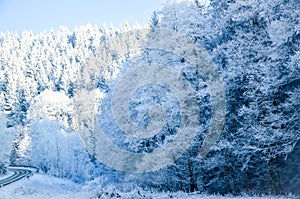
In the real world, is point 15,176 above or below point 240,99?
below

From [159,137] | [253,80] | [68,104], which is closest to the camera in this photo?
[253,80]

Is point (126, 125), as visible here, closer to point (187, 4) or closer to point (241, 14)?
point (187, 4)

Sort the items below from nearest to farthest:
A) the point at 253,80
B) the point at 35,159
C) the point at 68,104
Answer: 1. the point at 253,80
2. the point at 35,159
3. the point at 68,104

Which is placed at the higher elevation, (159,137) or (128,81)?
(128,81)

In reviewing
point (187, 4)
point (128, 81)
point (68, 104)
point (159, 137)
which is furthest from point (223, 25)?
point (68, 104)

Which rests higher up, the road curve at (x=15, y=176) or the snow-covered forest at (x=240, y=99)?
the snow-covered forest at (x=240, y=99)

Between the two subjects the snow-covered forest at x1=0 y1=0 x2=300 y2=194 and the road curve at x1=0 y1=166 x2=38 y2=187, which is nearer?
the snow-covered forest at x1=0 y1=0 x2=300 y2=194

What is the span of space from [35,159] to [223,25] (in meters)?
72.0

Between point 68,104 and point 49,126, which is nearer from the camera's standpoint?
point 49,126

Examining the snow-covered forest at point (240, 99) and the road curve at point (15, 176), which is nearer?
the snow-covered forest at point (240, 99)

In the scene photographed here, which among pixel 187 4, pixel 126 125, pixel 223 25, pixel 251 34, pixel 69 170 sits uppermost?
pixel 187 4

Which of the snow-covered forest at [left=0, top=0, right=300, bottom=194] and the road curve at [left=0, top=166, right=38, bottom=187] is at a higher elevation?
the snow-covered forest at [left=0, top=0, right=300, bottom=194]

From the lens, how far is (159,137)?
22.9 m

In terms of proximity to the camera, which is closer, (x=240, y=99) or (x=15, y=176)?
(x=240, y=99)
